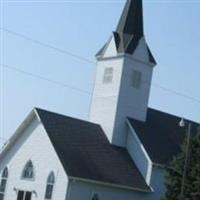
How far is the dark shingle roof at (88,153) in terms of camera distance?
4003cm

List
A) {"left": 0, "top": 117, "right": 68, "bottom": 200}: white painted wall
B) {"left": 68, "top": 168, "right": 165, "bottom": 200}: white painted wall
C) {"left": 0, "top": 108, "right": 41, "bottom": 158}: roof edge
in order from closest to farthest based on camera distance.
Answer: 1. {"left": 68, "top": 168, "right": 165, "bottom": 200}: white painted wall
2. {"left": 0, "top": 117, "right": 68, "bottom": 200}: white painted wall
3. {"left": 0, "top": 108, "right": 41, "bottom": 158}: roof edge

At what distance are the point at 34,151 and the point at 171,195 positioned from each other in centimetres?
981

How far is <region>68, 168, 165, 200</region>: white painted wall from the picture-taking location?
3944 centimetres

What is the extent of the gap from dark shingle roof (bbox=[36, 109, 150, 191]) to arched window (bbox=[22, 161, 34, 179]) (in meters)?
2.86

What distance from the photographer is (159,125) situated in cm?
4866

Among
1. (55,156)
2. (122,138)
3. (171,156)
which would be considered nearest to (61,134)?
(55,156)

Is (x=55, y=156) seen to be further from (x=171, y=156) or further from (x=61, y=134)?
(x=171, y=156)

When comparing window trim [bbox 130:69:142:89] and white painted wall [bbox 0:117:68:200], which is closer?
white painted wall [bbox 0:117:68:200]

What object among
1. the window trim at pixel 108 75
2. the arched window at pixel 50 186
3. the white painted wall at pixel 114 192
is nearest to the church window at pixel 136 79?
the window trim at pixel 108 75

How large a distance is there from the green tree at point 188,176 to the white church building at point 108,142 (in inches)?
163

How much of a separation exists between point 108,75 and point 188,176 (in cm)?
1217

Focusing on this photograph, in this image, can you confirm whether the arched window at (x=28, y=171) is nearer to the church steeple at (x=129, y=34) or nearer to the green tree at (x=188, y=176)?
the green tree at (x=188, y=176)

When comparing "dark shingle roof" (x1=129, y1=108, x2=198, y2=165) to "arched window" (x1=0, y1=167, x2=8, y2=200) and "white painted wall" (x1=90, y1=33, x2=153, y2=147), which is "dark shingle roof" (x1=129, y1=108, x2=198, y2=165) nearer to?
"white painted wall" (x1=90, y1=33, x2=153, y2=147)

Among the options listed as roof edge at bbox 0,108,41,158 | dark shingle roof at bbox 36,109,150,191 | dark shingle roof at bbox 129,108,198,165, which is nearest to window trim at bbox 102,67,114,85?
dark shingle roof at bbox 129,108,198,165
